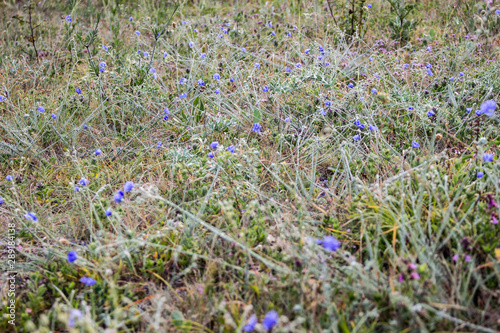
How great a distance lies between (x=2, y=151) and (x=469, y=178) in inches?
Result: 104

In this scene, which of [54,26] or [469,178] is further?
[54,26]

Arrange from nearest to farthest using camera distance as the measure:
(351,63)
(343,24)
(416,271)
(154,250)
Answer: (416,271), (154,250), (351,63), (343,24)

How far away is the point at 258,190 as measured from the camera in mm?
1905

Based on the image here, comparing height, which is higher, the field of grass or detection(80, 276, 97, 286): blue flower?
the field of grass

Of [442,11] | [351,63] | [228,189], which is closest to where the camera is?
[228,189]

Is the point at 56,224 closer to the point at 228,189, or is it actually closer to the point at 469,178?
the point at 228,189

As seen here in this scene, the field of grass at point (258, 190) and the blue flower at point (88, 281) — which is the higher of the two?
the field of grass at point (258, 190)

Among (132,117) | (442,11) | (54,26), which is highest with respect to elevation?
(442,11)

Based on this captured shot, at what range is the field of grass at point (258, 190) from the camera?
1.45 meters

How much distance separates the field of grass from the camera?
145cm

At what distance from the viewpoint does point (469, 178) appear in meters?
1.84

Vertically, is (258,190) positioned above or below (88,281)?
above

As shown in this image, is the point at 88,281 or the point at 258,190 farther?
the point at 258,190

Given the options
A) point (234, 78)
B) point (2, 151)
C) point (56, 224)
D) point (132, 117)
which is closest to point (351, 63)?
point (234, 78)
